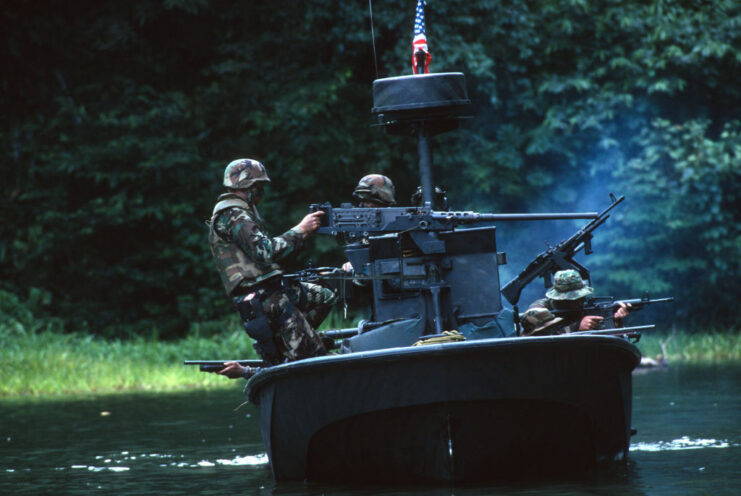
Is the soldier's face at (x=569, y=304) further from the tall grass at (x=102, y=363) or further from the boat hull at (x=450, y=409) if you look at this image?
the tall grass at (x=102, y=363)

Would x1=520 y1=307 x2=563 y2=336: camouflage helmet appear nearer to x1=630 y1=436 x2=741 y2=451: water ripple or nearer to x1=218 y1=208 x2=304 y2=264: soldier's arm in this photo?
x1=630 y1=436 x2=741 y2=451: water ripple

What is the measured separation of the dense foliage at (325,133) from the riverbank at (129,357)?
1.44 m

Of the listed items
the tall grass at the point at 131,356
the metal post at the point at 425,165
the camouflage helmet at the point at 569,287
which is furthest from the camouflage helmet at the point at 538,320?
the tall grass at the point at 131,356

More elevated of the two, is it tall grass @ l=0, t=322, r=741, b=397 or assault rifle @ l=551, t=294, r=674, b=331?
assault rifle @ l=551, t=294, r=674, b=331

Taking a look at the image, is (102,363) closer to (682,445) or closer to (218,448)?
(218,448)

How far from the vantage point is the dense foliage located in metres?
21.6

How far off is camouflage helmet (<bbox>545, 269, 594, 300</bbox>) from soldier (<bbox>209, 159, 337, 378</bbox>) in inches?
81.5

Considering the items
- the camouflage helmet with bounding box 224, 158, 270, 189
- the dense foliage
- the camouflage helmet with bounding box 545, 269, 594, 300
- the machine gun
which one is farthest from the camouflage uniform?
the dense foliage

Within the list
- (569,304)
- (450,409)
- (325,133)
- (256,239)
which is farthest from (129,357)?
(450,409)

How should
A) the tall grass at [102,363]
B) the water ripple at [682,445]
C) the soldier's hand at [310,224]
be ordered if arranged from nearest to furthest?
the soldier's hand at [310,224], the water ripple at [682,445], the tall grass at [102,363]

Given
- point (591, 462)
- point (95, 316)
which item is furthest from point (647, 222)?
point (591, 462)

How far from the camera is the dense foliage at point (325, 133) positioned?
70.9 feet

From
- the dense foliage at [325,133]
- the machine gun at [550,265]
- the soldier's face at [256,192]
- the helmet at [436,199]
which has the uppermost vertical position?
the dense foliage at [325,133]

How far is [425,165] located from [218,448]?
11.4 ft
